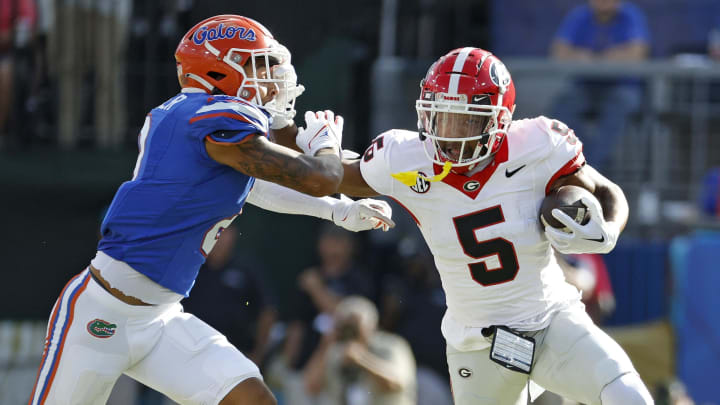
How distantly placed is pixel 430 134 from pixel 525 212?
1.51ft

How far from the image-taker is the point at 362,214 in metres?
4.10

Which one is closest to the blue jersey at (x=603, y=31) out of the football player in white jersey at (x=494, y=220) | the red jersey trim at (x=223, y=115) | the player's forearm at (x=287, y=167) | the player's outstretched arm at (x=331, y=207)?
the football player in white jersey at (x=494, y=220)

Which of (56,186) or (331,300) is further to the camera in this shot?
(56,186)

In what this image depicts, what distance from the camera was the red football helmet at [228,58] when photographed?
3914mm

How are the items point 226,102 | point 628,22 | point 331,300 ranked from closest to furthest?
point 226,102
point 331,300
point 628,22

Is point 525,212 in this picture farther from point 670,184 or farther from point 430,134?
point 670,184

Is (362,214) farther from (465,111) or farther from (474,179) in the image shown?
(465,111)

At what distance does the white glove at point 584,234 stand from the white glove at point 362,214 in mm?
718

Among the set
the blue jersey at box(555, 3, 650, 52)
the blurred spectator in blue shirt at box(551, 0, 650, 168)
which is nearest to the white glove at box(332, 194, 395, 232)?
the blurred spectator in blue shirt at box(551, 0, 650, 168)

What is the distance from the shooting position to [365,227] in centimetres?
417

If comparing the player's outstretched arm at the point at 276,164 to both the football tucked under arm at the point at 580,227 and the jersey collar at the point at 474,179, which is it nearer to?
the jersey collar at the point at 474,179

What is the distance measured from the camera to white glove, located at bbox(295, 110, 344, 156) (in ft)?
12.9

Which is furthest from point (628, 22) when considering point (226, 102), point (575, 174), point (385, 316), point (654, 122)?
point (226, 102)

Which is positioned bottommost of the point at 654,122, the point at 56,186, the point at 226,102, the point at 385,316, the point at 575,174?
the point at 385,316
